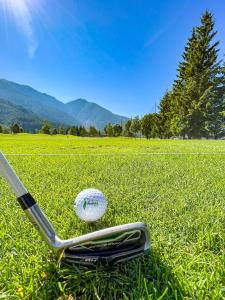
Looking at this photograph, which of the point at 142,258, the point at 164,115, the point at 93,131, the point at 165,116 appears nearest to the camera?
the point at 142,258

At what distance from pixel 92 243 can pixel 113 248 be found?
0.40ft

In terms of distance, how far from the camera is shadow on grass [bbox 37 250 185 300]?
1.06 metres

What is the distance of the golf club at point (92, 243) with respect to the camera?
43.9 inches

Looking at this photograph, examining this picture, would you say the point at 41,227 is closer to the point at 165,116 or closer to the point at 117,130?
the point at 165,116

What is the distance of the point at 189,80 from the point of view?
33.3 metres

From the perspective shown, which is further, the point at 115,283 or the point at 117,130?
the point at 117,130

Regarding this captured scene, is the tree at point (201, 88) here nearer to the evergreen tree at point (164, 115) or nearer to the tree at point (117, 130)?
the evergreen tree at point (164, 115)

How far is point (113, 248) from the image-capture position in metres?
1.16

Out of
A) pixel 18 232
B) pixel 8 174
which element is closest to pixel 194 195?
pixel 18 232

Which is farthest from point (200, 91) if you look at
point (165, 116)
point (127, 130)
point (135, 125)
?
point (127, 130)

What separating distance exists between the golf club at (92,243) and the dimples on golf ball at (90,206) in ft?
1.90

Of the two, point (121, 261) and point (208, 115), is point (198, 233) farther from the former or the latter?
point (208, 115)

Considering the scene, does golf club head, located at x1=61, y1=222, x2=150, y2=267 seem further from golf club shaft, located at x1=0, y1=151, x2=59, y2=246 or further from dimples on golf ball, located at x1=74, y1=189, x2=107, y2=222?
dimples on golf ball, located at x1=74, y1=189, x2=107, y2=222

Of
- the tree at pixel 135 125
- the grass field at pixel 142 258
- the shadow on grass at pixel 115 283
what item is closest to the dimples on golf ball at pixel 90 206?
the grass field at pixel 142 258
